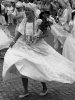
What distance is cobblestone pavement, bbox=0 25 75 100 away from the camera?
563 centimetres

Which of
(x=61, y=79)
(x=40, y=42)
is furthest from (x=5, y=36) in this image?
(x=61, y=79)

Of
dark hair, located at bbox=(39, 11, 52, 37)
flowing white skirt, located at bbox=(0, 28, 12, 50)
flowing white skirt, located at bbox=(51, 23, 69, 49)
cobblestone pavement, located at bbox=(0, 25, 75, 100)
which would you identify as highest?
dark hair, located at bbox=(39, 11, 52, 37)

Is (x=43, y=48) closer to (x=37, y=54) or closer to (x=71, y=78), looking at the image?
(x=37, y=54)

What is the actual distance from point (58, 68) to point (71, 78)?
11.6 inches

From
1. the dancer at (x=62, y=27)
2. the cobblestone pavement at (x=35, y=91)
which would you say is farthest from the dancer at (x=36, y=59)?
the dancer at (x=62, y=27)

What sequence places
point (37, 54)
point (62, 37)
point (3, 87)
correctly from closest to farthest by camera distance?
point (37, 54) < point (3, 87) < point (62, 37)

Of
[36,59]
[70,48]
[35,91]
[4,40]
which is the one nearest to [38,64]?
[36,59]

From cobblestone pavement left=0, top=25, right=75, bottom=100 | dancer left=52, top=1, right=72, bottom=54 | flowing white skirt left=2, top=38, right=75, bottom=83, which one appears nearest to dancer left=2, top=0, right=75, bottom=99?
flowing white skirt left=2, top=38, right=75, bottom=83

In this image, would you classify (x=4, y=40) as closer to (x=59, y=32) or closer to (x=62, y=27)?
(x=59, y=32)

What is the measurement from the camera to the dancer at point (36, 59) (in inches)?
204

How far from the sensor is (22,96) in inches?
221

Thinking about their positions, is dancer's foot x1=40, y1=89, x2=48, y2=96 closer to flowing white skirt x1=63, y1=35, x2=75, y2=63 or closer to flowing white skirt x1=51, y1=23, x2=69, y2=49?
flowing white skirt x1=63, y1=35, x2=75, y2=63

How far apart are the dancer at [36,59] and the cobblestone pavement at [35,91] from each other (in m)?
0.54

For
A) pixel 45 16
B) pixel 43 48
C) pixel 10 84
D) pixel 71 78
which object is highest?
pixel 45 16
